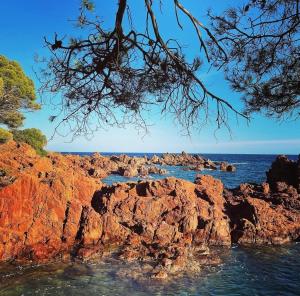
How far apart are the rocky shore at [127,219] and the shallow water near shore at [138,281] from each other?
2.29ft

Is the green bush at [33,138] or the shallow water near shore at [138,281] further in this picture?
the green bush at [33,138]

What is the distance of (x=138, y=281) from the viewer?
37.3ft

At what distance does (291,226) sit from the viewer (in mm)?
17922

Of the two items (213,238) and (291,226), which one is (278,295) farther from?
(291,226)

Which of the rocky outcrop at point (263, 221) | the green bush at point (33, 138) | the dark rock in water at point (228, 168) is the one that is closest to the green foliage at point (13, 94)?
the green bush at point (33, 138)

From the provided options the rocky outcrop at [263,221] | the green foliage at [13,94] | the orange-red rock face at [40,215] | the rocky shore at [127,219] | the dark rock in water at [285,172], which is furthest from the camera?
the dark rock in water at [285,172]

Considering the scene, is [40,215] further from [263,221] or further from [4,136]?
[263,221]

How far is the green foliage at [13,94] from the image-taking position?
79.8 ft

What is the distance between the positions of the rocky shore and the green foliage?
569 cm

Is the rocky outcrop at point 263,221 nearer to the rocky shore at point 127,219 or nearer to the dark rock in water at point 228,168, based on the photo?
the rocky shore at point 127,219

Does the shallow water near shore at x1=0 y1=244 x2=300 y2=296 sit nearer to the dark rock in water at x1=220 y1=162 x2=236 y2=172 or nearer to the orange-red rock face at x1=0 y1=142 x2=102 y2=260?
the orange-red rock face at x1=0 y1=142 x2=102 y2=260

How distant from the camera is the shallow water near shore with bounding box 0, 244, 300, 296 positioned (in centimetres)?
1082

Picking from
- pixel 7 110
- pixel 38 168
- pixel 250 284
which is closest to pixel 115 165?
pixel 7 110

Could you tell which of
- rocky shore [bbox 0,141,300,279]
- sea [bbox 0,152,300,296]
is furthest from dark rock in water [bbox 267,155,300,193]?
sea [bbox 0,152,300,296]
